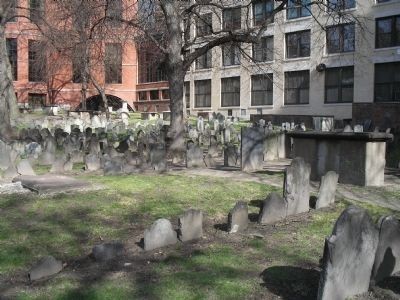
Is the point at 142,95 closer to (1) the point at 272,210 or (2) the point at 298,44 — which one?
(2) the point at 298,44

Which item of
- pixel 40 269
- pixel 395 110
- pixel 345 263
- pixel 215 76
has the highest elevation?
pixel 215 76

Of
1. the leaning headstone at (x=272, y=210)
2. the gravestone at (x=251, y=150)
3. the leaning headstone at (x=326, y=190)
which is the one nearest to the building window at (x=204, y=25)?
the gravestone at (x=251, y=150)

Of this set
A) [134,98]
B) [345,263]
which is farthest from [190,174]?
[134,98]

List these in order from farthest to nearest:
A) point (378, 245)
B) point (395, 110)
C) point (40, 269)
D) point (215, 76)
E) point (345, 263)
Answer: point (215, 76) < point (395, 110) < point (40, 269) < point (378, 245) < point (345, 263)

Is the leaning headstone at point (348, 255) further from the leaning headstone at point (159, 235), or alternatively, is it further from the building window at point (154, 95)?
the building window at point (154, 95)

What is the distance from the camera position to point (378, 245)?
4.79 meters

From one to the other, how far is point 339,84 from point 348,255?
3627cm

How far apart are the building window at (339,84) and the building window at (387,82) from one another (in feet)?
6.91

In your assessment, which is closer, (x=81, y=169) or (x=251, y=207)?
(x=251, y=207)

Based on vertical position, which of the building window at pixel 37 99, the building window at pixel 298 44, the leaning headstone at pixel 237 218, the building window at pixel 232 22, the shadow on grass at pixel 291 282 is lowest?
the shadow on grass at pixel 291 282

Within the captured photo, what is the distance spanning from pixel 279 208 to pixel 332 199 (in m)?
1.33

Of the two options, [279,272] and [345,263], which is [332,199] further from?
[345,263]

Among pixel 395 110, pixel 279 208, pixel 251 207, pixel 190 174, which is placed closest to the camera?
pixel 279 208

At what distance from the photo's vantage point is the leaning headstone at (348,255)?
4160mm
